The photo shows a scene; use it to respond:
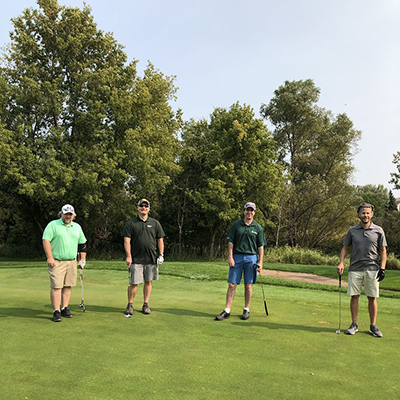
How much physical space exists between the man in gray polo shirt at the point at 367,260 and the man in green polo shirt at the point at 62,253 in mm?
4241

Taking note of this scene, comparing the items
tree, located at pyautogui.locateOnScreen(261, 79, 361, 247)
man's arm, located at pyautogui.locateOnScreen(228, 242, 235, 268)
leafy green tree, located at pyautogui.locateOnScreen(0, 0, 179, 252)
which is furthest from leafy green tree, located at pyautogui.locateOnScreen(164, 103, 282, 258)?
man's arm, located at pyautogui.locateOnScreen(228, 242, 235, 268)

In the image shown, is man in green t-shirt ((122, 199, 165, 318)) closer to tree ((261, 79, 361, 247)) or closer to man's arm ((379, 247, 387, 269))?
man's arm ((379, 247, 387, 269))

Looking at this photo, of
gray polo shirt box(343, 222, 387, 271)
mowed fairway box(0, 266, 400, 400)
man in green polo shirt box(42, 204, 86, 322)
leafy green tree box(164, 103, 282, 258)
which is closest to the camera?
mowed fairway box(0, 266, 400, 400)

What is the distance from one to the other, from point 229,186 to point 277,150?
16081mm

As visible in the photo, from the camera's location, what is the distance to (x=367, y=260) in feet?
20.8

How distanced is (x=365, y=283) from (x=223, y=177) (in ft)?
71.4

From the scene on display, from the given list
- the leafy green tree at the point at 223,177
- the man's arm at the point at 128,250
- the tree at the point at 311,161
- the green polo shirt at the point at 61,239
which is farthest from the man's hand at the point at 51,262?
the tree at the point at 311,161

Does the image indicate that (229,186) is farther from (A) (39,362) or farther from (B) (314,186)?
(A) (39,362)

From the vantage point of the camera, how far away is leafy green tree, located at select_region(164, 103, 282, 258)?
27511 mm

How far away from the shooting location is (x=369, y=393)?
→ 3.66m

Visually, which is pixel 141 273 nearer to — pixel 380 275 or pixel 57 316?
pixel 57 316

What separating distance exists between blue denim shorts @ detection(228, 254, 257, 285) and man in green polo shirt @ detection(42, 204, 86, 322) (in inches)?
104

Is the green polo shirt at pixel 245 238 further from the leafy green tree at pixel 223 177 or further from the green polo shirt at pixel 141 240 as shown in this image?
the leafy green tree at pixel 223 177

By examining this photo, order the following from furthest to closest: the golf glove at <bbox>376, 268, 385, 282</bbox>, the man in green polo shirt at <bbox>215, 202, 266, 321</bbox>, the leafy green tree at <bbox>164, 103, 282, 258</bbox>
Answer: the leafy green tree at <bbox>164, 103, 282, 258</bbox>
the man in green polo shirt at <bbox>215, 202, 266, 321</bbox>
the golf glove at <bbox>376, 268, 385, 282</bbox>
